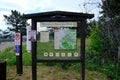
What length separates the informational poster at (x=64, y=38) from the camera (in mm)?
8227

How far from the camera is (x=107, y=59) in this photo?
38.8 ft

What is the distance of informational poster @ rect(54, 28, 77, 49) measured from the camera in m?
8.23

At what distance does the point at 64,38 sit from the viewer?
27.1ft

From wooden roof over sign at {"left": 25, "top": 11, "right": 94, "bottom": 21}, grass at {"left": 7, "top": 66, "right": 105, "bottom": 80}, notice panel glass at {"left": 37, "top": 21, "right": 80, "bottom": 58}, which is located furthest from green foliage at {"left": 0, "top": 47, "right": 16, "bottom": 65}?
wooden roof over sign at {"left": 25, "top": 11, "right": 94, "bottom": 21}

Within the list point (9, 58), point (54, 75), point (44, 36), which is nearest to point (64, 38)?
point (44, 36)

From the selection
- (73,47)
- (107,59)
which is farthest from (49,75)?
(107,59)

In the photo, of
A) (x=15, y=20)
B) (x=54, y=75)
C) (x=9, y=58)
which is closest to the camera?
(x=54, y=75)

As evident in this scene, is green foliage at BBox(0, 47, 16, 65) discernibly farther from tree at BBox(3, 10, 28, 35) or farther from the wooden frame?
tree at BBox(3, 10, 28, 35)

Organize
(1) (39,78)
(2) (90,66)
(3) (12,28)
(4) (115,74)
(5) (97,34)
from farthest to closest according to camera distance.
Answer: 1. (3) (12,28)
2. (5) (97,34)
3. (2) (90,66)
4. (4) (115,74)
5. (1) (39,78)

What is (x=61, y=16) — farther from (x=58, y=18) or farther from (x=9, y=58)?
(x=9, y=58)

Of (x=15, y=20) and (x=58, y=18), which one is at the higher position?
(x=15, y=20)

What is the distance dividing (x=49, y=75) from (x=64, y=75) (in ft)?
1.58

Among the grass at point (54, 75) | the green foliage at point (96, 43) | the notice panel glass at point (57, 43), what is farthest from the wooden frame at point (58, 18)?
the green foliage at point (96, 43)

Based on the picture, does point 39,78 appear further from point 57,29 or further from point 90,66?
point 90,66
